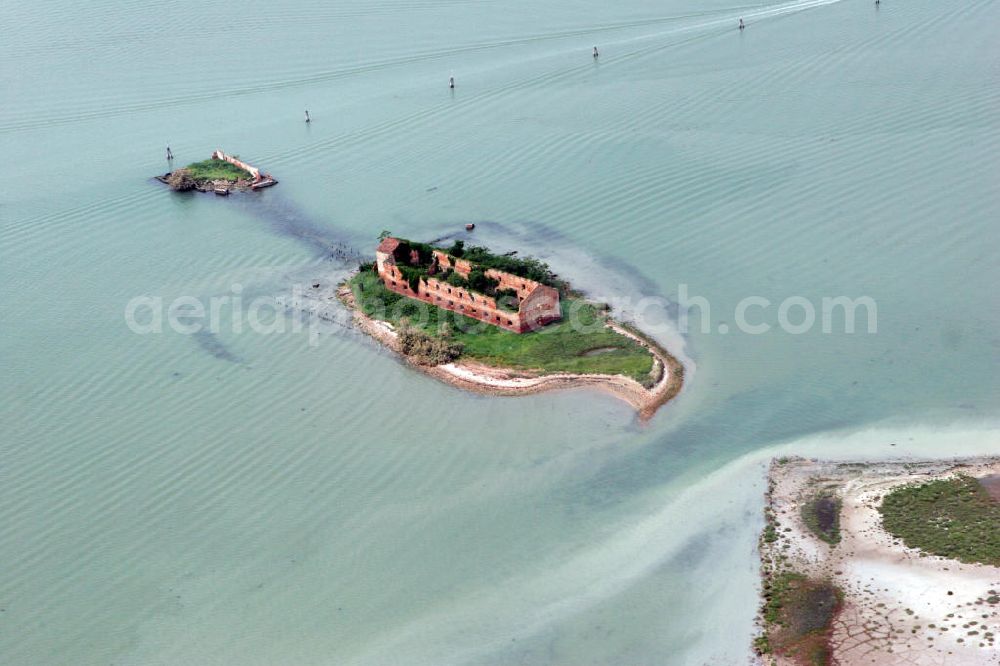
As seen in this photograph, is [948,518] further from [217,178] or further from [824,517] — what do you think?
[217,178]

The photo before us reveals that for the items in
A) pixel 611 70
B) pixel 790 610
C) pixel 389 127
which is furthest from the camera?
pixel 611 70

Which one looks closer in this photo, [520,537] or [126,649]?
[126,649]

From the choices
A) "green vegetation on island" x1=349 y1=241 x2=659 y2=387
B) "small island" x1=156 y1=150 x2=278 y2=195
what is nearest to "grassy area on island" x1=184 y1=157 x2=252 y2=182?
"small island" x1=156 y1=150 x2=278 y2=195

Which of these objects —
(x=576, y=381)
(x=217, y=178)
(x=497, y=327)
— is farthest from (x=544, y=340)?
(x=217, y=178)

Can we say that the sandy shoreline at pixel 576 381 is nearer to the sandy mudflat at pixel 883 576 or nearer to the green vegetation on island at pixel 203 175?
the sandy mudflat at pixel 883 576

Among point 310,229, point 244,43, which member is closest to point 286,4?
point 244,43

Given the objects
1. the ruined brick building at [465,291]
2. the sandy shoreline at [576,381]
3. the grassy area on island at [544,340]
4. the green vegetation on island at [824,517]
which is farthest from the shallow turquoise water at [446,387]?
the ruined brick building at [465,291]

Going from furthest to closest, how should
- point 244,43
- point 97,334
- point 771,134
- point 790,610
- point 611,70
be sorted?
1. point 244,43
2. point 611,70
3. point 771,134
4. point 97,334
5. point 790,610

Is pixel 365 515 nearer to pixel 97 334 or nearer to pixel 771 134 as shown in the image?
pixel 97 334
